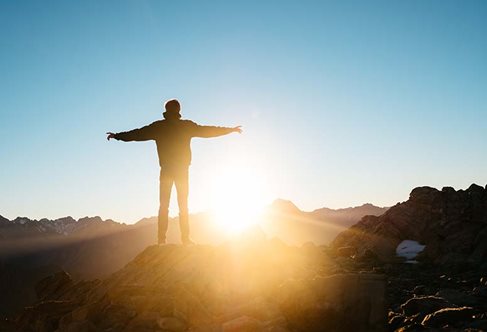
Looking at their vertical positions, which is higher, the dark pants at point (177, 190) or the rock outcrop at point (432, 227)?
the dark pants at point (177, 190)

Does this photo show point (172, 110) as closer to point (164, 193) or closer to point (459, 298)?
point (164, 193)

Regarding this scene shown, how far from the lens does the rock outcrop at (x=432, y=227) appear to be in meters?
20.6

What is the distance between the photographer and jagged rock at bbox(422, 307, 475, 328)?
19.9 ft

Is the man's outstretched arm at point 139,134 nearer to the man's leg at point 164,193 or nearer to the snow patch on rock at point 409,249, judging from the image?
the man's leg at point 164,193

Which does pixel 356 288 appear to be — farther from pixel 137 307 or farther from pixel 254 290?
pixel 137 307

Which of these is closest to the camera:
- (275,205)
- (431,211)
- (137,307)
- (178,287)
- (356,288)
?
(356,288)

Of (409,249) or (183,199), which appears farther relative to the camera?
(409,249)

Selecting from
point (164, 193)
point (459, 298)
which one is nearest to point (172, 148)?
point (164, 193)

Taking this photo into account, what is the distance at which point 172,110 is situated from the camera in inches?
518

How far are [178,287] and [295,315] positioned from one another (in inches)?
112

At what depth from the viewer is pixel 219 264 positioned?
10680mm

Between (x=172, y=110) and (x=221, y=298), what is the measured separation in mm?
6433

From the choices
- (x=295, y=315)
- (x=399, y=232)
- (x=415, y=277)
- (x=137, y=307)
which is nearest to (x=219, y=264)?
(x=137, y=307)

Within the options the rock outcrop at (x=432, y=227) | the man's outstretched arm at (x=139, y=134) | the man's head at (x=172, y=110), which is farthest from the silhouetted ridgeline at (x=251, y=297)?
the rock outcrop at (x=432, y=227)
